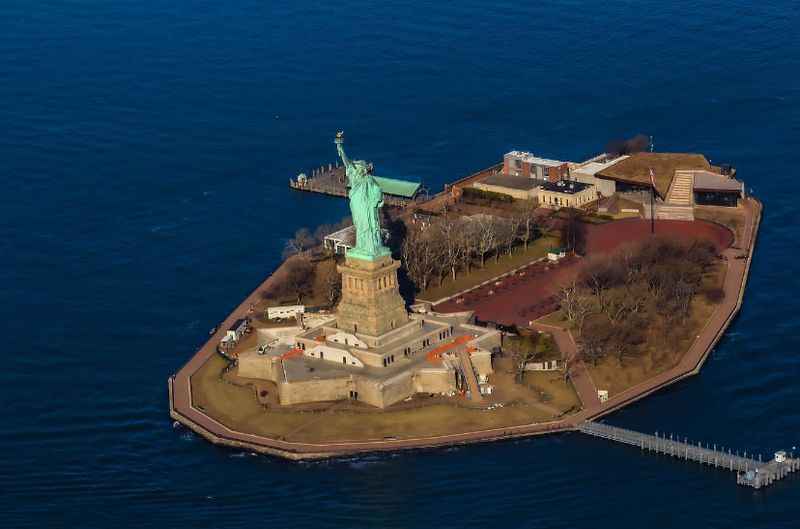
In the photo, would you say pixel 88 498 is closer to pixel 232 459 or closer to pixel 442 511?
pixel 232 459

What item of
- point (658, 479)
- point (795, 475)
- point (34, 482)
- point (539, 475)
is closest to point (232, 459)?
point (34, 482)

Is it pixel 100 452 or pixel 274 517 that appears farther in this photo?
pixel 100 452

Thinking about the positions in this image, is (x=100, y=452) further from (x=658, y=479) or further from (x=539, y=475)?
(x=658, y=479)

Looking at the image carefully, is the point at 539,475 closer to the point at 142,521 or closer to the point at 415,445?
the point at 415,445

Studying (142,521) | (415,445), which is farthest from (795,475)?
(142,521)

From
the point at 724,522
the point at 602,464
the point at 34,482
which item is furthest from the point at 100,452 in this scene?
the point at 724,522
